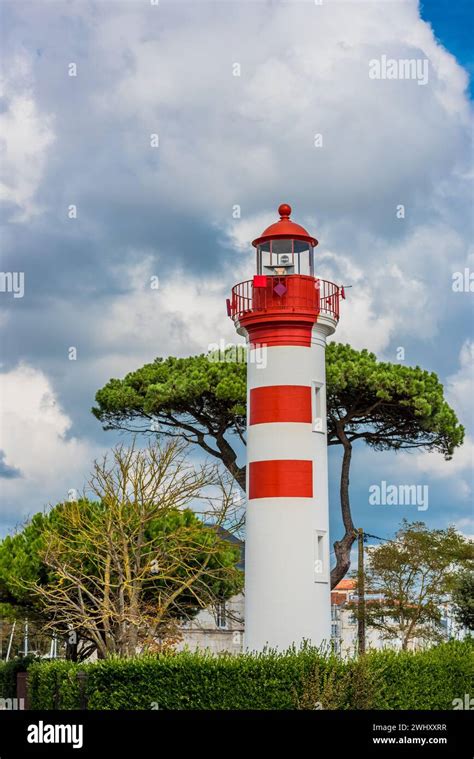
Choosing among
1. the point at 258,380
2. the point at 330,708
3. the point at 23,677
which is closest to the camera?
the point at 330,708

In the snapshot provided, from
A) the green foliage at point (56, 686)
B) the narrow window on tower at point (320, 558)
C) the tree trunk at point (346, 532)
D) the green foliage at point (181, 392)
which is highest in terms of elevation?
the green foliage at point (181, 392)

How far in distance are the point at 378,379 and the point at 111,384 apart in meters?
9.59

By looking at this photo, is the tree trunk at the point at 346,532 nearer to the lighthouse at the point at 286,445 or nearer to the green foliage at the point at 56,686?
the lighthouse at the point at 286,445

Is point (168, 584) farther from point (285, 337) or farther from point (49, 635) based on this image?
point (285, 337)

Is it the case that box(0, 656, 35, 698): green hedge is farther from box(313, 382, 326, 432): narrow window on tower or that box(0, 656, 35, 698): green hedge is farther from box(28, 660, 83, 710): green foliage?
box(313, 382, 326, 432): narrow window on tower

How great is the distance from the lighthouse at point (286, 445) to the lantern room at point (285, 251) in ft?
0.08

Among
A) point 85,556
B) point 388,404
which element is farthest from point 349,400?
point 85,556

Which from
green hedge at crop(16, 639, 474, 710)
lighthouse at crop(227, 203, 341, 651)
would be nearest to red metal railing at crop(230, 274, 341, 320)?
lighthouse at crop(227, 203, 341, 651)

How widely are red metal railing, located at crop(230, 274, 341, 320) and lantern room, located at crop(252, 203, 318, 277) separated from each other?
0.28 m

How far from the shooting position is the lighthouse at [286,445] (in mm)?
27797

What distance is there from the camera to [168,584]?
33.8 metres

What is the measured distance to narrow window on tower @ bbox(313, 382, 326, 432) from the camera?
1126 inches

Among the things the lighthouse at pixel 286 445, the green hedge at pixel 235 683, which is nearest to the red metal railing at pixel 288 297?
the lighthouse at pixel 286 445
